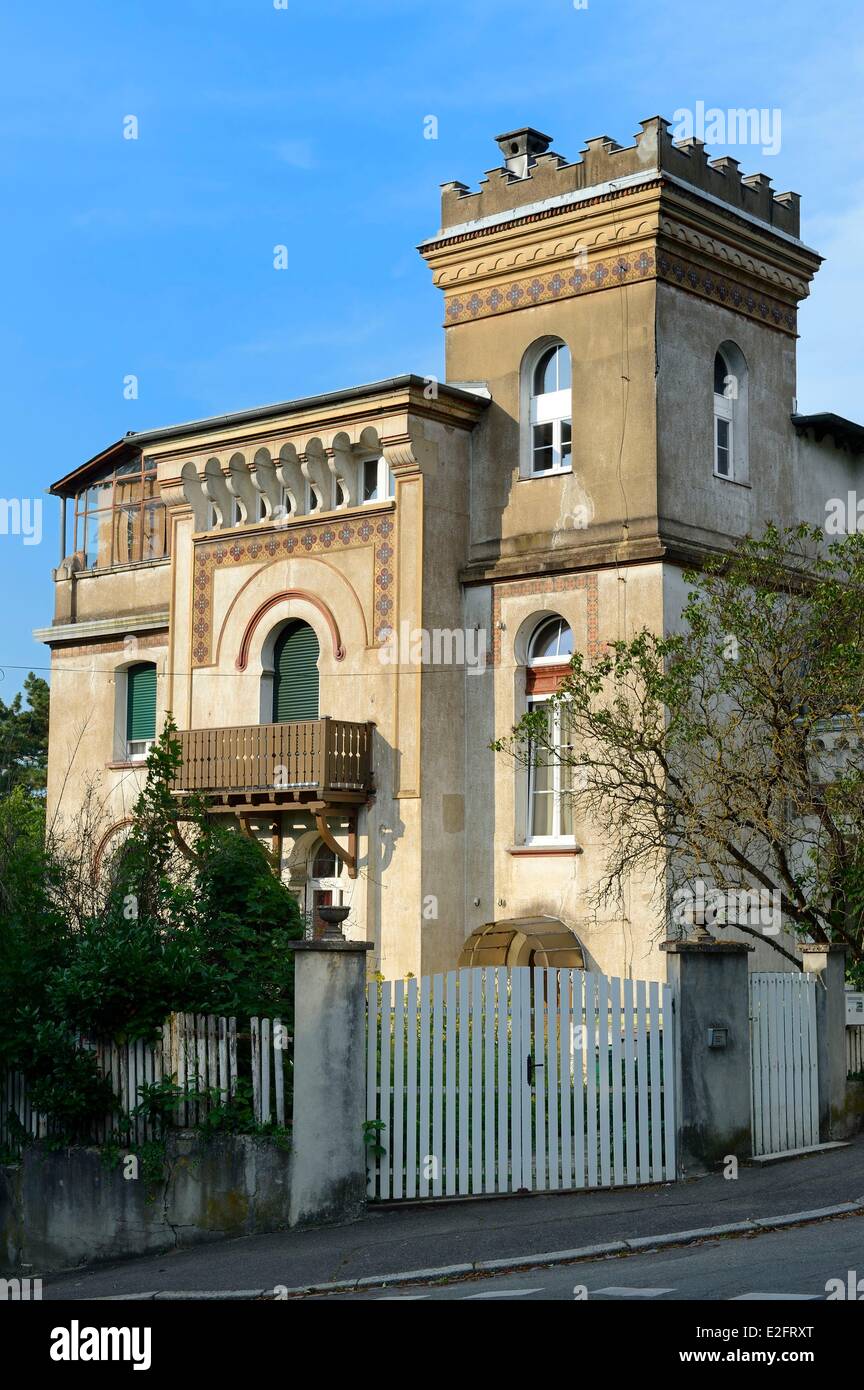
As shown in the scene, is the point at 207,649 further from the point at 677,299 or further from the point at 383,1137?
the point at 383,1137

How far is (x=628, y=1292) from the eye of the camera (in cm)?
1010

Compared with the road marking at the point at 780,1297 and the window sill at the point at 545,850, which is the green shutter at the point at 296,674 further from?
the road marking at the point at 780,1297

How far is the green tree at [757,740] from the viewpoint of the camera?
20.2m

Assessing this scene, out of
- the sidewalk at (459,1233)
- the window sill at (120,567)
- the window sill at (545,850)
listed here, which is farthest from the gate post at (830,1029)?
the window sill at (120,567)

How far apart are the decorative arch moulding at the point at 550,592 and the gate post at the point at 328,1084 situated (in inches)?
455

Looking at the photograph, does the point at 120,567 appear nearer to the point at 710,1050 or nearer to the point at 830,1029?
the point at 830,1029

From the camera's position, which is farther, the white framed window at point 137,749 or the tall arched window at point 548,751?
the white framed window at point 137,749

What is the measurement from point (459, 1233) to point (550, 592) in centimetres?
1398

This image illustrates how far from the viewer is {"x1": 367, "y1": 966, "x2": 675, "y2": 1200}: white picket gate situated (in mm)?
14422

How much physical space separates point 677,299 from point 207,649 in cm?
957

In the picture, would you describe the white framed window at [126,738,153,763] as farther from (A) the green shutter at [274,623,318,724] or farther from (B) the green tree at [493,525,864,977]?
(B) the green tree at [493,525,864,977]

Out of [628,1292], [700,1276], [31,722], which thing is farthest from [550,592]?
[31,722]

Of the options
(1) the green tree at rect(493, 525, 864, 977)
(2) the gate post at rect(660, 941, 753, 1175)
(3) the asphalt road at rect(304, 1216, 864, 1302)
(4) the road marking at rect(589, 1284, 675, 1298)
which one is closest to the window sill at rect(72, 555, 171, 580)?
(1) the green tree at rect(493, 525, 864, 977)

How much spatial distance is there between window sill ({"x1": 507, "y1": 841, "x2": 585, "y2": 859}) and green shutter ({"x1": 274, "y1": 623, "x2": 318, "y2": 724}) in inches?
164
